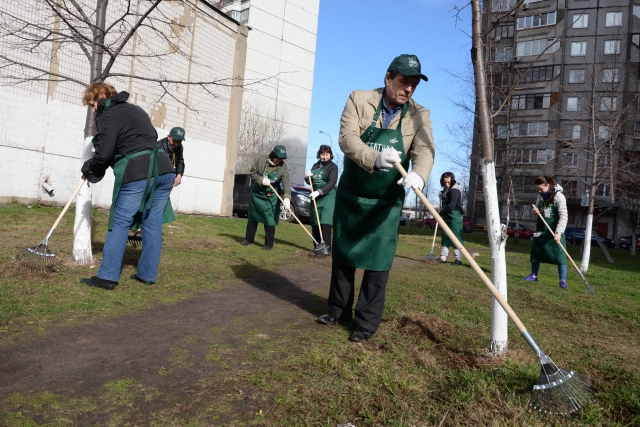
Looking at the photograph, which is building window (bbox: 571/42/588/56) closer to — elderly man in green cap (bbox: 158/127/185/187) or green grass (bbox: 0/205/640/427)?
green grass (bbox: 0/205/640/427)

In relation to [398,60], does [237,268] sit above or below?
below

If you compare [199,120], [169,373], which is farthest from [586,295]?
[199,120]

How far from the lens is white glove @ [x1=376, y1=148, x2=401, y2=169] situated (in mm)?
3545

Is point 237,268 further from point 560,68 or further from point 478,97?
point 560,68

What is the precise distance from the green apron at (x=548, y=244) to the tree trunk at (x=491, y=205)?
18.6ft

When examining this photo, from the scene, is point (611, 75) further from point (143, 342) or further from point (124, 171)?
point (143, 342)

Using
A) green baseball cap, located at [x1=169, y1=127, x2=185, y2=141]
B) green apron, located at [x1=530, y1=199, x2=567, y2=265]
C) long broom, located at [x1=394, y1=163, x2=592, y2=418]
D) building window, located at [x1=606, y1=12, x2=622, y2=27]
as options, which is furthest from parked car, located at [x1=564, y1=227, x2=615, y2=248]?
long broom, located at [x1=394, y1=163, x2=592, y2=418]

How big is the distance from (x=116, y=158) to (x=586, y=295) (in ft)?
22.2

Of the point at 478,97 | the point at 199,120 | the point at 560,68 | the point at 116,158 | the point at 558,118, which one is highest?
the point at 560,68

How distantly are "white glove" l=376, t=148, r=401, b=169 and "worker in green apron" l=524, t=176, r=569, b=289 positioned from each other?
624 centimetres

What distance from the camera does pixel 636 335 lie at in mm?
4859

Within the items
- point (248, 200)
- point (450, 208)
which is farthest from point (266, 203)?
point (248, 200)

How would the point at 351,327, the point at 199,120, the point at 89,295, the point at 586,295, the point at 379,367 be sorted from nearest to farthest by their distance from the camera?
the point at 379,367, the point at 351,327, the point at 89,295, the point at 586,295, the point at 199,120

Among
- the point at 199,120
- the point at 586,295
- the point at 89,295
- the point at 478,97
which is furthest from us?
the point at 199,120
